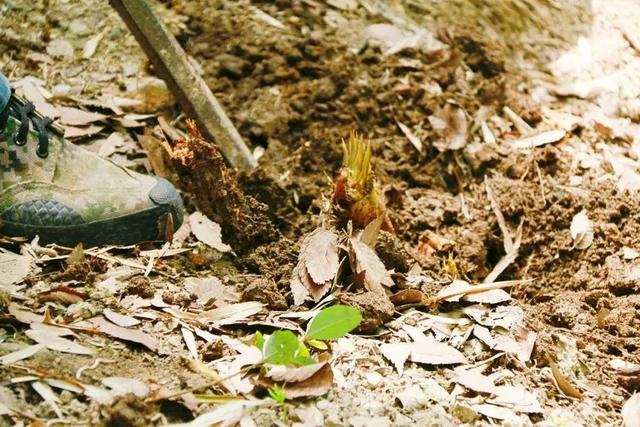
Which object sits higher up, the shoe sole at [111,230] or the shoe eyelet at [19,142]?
the shoe eyelet at [19,142]

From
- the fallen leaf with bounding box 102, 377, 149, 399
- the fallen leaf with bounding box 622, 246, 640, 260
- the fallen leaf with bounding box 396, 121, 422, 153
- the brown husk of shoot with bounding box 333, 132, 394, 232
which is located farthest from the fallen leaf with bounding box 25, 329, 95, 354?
the fallen leaf with bounding box 622, 246, 640, 260

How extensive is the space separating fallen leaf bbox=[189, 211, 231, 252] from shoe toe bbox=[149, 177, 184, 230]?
0.30ft

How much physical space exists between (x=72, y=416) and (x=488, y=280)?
1.46 metres

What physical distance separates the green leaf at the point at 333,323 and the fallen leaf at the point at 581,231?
107 cm

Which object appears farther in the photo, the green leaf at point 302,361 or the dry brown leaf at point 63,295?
the dry brown leaf at point 63,295


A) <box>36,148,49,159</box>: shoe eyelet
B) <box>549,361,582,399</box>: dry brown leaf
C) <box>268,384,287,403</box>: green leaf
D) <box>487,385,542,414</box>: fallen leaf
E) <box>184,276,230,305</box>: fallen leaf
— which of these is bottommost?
<box>549,361,582,399</box>: dry brown leaf

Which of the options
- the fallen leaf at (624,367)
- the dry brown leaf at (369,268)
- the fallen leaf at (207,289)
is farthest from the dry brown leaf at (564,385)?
the fallen leaf at (207,289)

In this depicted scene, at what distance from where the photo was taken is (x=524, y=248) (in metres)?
2.49

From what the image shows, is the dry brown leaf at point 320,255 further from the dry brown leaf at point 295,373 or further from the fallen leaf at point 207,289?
the dry brown leaf at point 295,373

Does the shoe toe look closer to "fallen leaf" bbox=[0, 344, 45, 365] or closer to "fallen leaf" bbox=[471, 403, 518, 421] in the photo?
"fallen leaf" bbox=[0, 344, 45, 365]

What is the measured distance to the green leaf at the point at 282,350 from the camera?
5.30 feet

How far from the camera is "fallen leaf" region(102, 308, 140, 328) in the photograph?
174 centimetres

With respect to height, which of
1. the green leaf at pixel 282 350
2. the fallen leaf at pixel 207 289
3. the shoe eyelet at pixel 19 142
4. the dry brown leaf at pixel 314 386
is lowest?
the fallen leaf at pixel 207 289

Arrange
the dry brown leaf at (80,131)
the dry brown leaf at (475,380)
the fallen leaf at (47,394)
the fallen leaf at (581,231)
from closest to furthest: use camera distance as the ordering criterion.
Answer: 1. the fallen leaf at (47,394)
2. the dry brown leaf at (475,380)
3. the fallen leaf at (581,231)
4. the dry brown leaf at (80,131)
